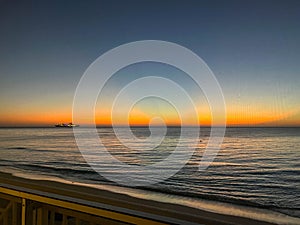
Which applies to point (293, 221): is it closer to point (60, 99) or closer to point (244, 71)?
point (244, 71)

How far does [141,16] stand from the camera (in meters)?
5.98

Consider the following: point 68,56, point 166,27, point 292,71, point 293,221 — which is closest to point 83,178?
point 68,56

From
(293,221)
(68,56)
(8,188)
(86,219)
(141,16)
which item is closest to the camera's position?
(86,219)

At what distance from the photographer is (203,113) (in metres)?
8.26

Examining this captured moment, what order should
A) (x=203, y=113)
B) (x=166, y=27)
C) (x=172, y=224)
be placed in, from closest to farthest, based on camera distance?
(x=172, y=224), (x=166, y=27), (x=203, y=113)

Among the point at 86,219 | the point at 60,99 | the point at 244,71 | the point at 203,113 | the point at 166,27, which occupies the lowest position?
the point at 86,219

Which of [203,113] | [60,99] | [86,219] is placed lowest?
[86,219]

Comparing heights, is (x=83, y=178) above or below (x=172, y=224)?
below

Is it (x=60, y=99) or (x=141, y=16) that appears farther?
(x=60, y=99)

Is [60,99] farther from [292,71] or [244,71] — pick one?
[292,71]

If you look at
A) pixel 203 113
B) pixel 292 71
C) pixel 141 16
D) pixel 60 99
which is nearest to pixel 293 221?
pixel 203 113

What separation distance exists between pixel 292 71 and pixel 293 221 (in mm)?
5510

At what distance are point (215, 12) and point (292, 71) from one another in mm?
4120

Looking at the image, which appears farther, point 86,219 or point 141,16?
point 141,16
